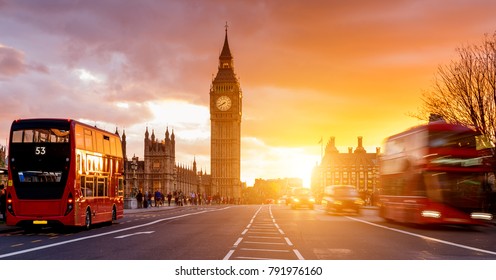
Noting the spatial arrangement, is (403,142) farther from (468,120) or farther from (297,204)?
(297,204)

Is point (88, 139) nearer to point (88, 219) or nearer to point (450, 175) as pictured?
point (88, 219)

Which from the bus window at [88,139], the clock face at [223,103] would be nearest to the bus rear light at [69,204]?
the bus window at [88,139]

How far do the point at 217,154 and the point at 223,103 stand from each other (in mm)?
14143

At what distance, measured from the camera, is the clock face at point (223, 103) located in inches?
6521

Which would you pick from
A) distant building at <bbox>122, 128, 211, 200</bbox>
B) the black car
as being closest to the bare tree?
the black car

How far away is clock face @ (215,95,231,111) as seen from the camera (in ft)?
543

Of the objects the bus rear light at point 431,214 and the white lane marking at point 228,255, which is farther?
the bus rear light at point 431,214

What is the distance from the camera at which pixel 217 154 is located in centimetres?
16438

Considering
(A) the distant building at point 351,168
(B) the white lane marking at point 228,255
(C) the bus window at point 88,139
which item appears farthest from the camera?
(A) the distant building at point 351,168

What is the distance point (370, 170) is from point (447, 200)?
15435 cm

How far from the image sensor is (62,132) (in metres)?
21.7

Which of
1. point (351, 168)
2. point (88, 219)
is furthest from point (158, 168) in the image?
point (88, 219)

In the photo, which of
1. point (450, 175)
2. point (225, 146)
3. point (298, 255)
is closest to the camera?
point (298, 255)

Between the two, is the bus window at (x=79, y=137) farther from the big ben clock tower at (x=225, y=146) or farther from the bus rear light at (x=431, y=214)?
the big ben clock tower at (x=225, y=146)
